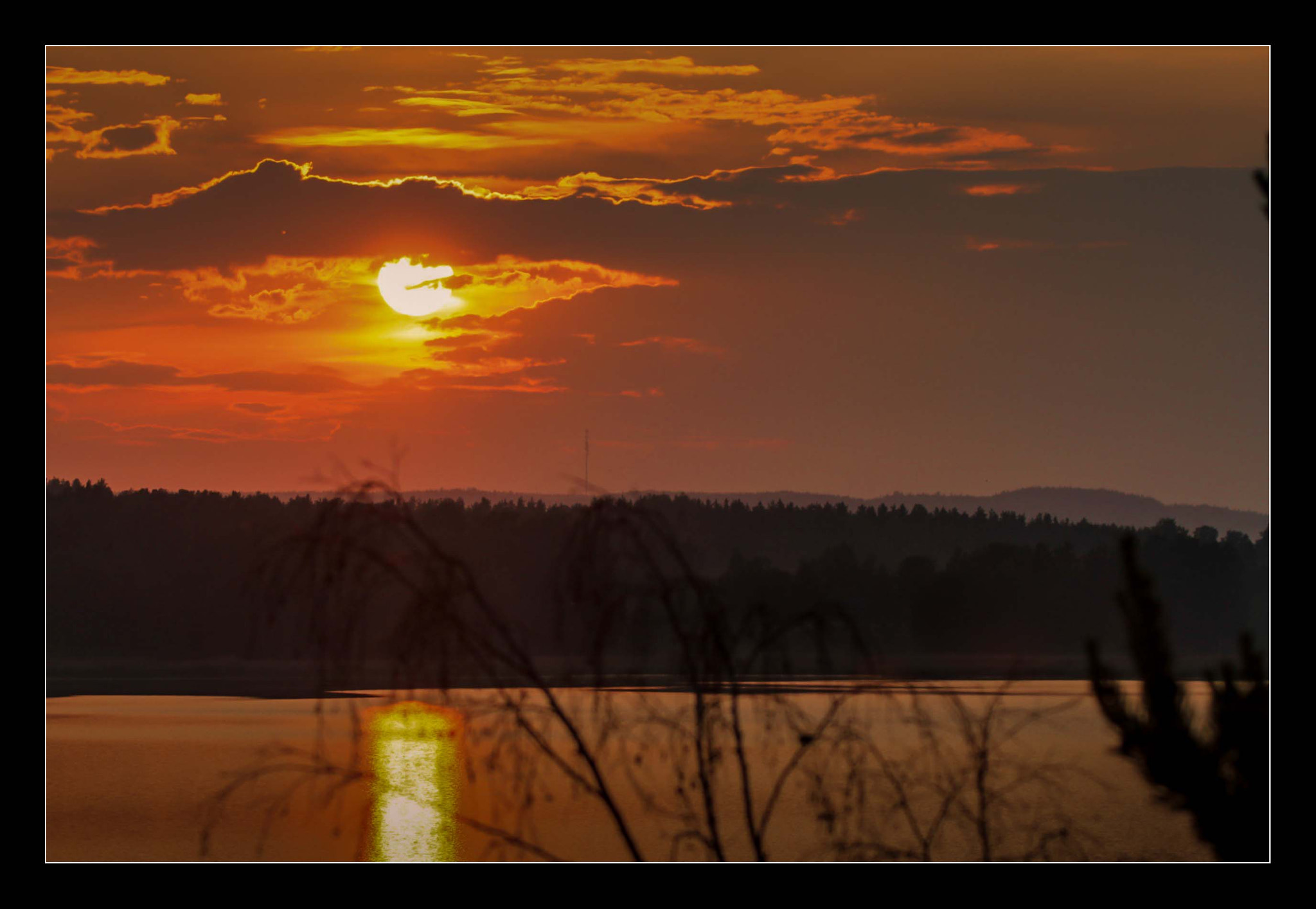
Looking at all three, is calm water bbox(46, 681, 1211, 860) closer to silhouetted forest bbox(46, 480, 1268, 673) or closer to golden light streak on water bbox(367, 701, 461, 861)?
golden light streak on water bbox(367, 701, 461, 861)

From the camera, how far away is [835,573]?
147 ft

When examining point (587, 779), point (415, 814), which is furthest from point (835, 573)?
point (587, 779)

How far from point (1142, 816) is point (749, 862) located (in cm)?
1551

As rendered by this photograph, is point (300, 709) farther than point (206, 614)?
No

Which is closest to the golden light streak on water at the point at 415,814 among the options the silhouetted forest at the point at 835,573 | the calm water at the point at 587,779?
the calm water at the point at 587,779

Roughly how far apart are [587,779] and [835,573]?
41017 millimetres

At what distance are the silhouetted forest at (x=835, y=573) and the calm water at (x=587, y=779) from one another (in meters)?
10.1

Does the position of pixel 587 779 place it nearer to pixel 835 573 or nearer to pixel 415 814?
pixel 415 814

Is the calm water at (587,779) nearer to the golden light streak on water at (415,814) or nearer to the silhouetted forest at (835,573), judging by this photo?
the golden light streak on water at (415,814)

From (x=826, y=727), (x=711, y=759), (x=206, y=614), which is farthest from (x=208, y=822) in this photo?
(x=206, y=614)
